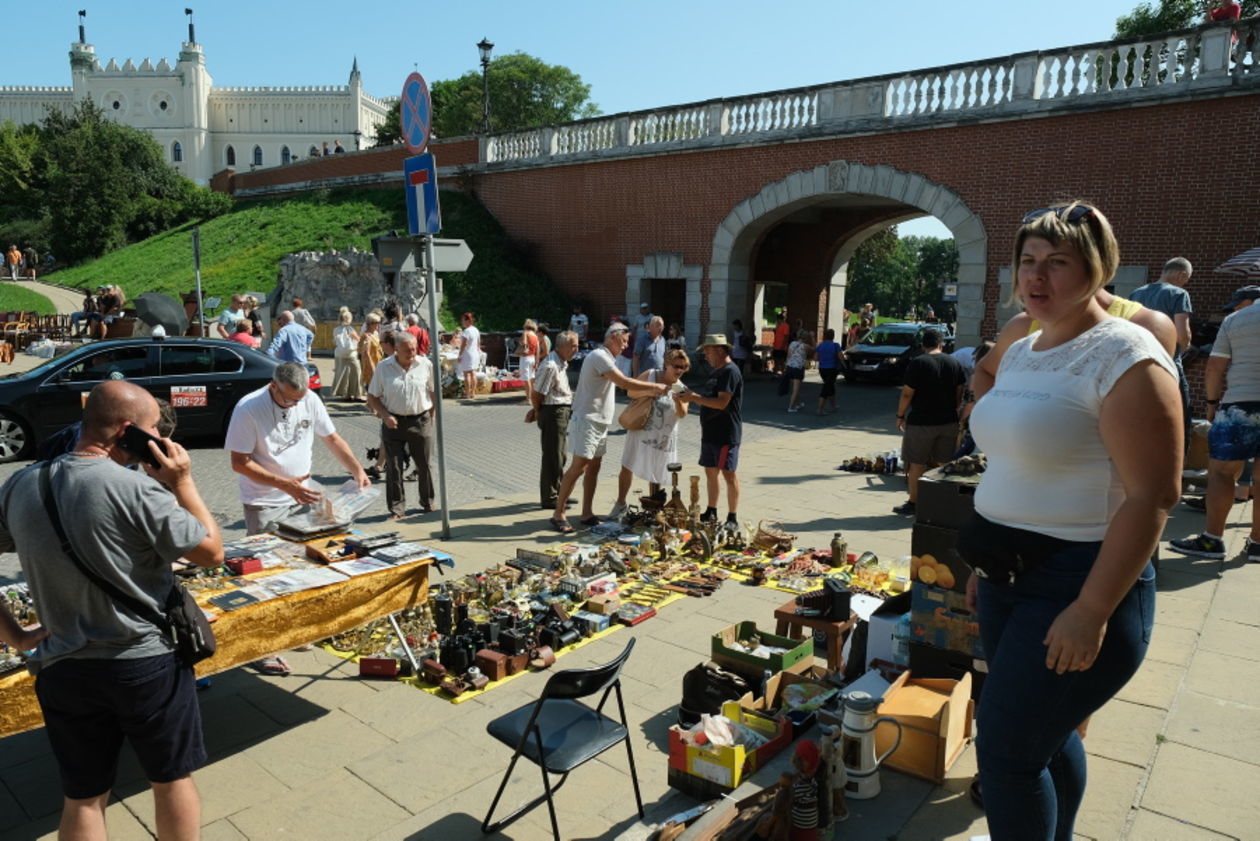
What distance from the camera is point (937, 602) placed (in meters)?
4.52

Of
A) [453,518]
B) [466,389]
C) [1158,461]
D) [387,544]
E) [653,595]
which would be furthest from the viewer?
[466,389]

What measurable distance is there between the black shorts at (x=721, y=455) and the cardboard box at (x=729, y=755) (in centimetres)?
417

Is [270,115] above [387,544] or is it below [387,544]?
above

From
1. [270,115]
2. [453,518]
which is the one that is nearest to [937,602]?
[453,518]

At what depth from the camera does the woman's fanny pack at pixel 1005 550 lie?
8.04 ft

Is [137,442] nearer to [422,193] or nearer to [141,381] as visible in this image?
[422,193]

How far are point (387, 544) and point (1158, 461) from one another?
411cm

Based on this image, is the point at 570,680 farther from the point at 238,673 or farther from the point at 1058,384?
the point at 238,673

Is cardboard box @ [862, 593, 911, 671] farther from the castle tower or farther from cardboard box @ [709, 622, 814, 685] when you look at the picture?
the castle tower

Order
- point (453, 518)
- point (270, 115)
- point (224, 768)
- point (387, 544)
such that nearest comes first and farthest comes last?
1. point (224, 768)
2. point (387, 544)
3. point (453, 518)
4. point (270, 115)

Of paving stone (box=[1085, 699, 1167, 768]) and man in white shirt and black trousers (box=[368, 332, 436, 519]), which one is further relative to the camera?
man in white shirt and black trousers (box=[368, 332, 436, 519])

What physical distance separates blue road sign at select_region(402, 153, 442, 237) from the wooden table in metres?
4.28

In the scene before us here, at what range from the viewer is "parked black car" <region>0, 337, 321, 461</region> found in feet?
37.5

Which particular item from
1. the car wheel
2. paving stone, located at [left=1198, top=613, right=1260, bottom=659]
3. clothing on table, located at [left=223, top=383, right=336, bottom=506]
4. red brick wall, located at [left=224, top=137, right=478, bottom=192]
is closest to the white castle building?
red brick wall, located at [left=224, top=137, right=478, bottom=192]
